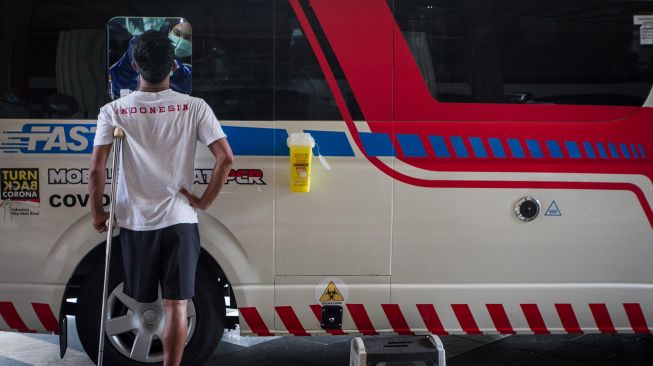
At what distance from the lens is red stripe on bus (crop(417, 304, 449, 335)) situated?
4887mm

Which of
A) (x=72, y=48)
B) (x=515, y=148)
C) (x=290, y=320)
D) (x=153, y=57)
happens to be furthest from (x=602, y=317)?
(x=72, y=48)

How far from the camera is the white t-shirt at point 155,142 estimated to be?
4.25 meters

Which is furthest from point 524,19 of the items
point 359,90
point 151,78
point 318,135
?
point 151,78

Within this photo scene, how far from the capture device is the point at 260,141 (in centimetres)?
473

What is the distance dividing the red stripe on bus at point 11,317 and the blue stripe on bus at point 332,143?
1.99 m

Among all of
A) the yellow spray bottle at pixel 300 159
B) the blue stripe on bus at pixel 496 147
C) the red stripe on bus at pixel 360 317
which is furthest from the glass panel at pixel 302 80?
the red stripe on bus at pixel 360 317

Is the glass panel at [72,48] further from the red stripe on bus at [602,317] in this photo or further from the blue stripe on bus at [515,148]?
the red stripe on bus at [602,317]

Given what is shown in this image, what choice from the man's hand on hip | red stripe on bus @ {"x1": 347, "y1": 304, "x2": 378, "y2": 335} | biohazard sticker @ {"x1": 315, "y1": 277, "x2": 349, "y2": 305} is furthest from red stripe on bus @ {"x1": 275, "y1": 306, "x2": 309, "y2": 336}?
the man's hand on hip

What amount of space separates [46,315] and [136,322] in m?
0.53

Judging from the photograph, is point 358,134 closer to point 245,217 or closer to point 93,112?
point 245,217

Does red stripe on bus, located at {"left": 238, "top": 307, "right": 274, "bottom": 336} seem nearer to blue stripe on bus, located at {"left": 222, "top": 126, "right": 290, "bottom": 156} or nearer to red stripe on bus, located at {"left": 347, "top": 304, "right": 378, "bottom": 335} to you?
red stripe on bus, located at {"left": 347, "top": 304, "right": 378, "bottom": 335}

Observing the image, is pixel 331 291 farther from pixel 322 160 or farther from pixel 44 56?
pixel 44 56

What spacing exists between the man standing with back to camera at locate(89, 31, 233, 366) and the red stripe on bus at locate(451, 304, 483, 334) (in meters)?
1.62

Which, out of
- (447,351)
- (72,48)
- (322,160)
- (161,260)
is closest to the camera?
(161,260)
